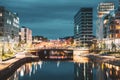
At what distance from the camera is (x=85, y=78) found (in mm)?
102188

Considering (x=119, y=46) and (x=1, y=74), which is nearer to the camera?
(x=1, y=74)

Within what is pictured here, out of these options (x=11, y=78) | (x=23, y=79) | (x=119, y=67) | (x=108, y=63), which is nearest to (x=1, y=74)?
(x=11, y=78)

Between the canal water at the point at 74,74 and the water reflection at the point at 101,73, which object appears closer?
the water reflection at the point at 101,73

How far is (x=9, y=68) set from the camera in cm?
10619

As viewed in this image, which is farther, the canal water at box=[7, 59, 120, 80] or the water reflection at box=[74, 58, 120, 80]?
the canal water at box=[7, 59, 120, 80]

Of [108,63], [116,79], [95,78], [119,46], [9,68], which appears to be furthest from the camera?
[119,46]

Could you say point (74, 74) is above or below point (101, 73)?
below

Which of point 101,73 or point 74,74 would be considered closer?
point 101,73

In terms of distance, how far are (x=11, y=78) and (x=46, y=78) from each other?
A: 1740cm

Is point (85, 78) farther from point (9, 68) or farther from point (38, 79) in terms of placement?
point (9, 68)

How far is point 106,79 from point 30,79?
74.2 feet

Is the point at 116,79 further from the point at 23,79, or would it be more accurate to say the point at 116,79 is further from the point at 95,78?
the point at 23,79

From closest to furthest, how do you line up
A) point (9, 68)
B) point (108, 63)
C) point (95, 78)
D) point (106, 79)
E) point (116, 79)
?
1. point (116, 79)
2. point (106, 79)
3. point (95, 78)
4. point (9, 68)
5. point (108, 63)

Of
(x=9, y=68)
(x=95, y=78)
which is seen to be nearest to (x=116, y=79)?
(x=95, y=78)
